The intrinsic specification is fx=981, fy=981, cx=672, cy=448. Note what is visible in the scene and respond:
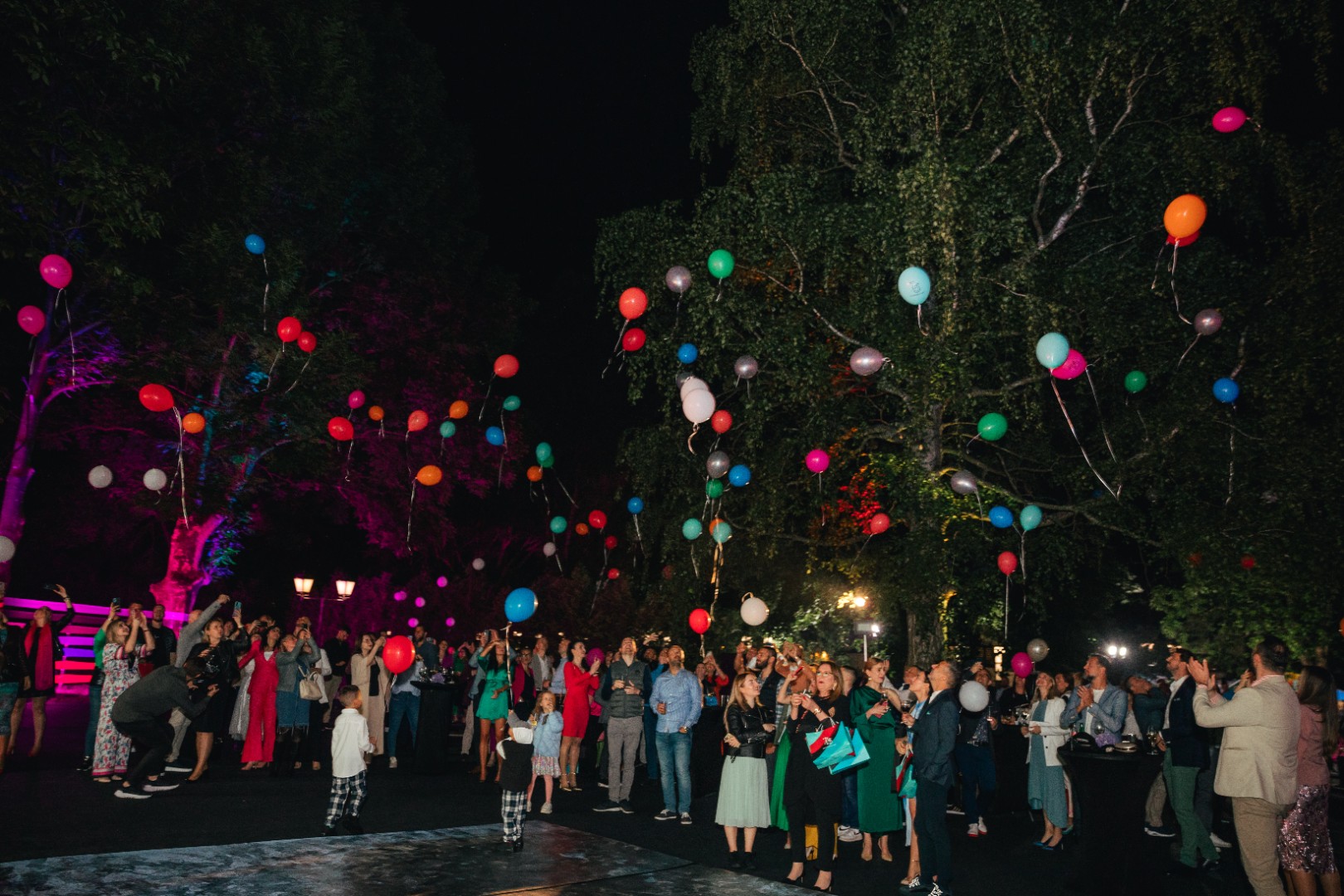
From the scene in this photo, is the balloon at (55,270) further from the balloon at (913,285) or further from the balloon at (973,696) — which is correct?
the balloon at (973,696)

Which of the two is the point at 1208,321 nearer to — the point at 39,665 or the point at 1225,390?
the point at 1225,390

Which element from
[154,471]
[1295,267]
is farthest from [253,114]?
[1295,267]

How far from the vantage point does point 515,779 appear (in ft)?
26.6

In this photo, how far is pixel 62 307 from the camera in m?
19.1

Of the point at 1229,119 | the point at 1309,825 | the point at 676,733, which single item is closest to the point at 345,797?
the point at 676,733

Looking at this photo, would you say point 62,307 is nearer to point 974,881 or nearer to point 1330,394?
point 974,881

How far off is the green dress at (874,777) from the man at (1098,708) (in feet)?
5.99

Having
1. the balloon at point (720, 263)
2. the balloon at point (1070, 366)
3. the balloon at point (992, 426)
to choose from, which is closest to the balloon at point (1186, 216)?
the balloon at point (1070, 366)

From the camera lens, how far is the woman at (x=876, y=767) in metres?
8.72

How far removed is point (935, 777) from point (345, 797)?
4.87 m

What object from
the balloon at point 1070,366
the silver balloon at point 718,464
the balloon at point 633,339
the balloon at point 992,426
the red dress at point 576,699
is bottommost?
the red dress at point 576,699

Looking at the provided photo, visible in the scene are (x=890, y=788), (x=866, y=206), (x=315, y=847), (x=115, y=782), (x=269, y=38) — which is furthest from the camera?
(x=269, y=38)

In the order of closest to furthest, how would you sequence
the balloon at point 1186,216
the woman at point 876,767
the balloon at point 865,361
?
the woman at point 876,767 → the balloon at point 1186,216 → the balloon at point 865,361

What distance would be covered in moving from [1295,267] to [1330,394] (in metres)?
1.79
